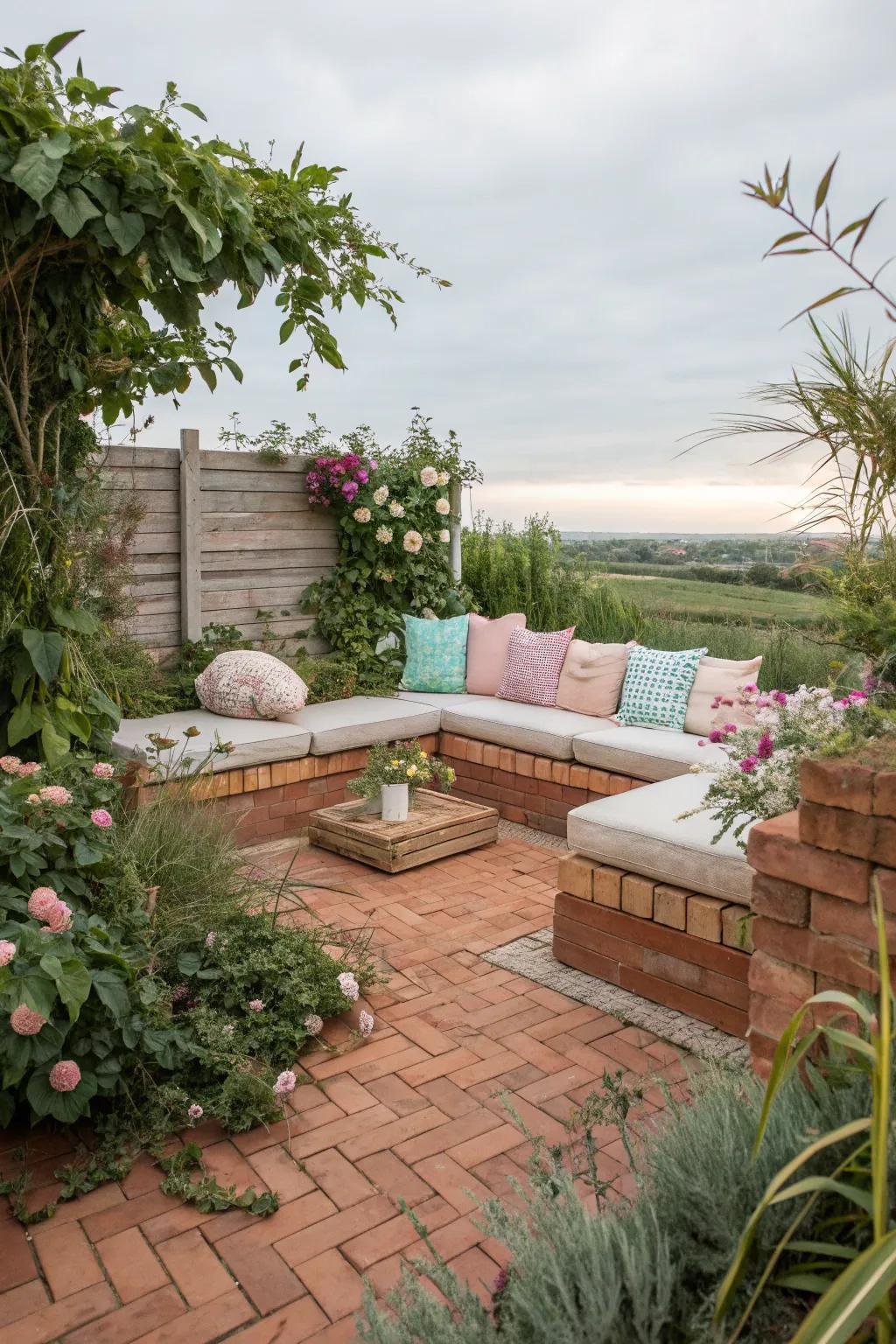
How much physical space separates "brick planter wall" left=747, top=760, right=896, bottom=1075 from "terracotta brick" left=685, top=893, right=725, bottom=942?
3.09 feet

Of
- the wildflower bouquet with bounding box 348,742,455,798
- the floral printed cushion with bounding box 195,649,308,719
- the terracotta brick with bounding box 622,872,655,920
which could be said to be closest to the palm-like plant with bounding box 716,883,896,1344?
the terracotta brick with bounding box 622,872,655,920

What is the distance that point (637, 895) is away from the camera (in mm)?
3057

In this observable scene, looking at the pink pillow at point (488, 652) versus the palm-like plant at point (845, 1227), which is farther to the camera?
the pink pillow at point (488, 652)

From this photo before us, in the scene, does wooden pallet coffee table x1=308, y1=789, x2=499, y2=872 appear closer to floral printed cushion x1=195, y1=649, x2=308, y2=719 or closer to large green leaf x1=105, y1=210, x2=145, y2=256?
floral printed cushion x1=195, y1=649, x2=308, y2=719

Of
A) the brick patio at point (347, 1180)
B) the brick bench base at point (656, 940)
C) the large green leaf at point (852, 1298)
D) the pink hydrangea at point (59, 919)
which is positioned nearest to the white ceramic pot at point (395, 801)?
the brick patio at point (347, 1180)

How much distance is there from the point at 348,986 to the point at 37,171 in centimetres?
236

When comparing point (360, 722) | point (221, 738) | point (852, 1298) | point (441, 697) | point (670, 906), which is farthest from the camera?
point (441, 697)

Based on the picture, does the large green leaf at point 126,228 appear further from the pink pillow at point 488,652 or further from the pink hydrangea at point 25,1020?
the pink pillow at point 488,652

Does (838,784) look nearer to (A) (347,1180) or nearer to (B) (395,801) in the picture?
(A) (347,1180)

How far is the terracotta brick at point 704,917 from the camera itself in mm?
2834

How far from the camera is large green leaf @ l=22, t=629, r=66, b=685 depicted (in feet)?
9.76

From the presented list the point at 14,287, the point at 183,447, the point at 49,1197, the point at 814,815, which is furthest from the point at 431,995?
the point at 183,447

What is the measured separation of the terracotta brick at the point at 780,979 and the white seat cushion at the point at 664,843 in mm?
945

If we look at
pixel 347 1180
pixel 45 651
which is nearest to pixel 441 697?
pixel 45 651
